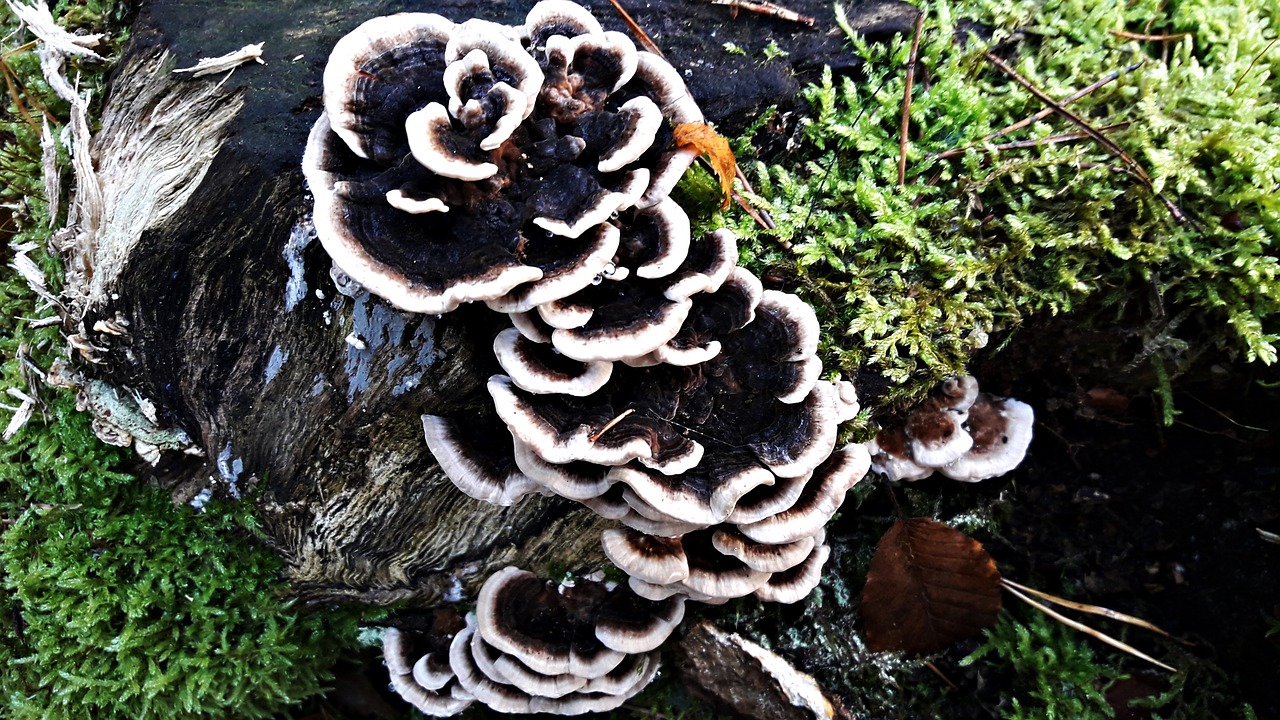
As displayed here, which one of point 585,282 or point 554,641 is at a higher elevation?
point 585,282

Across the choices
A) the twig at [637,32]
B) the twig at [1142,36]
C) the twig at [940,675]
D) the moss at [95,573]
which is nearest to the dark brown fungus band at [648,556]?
the twig at [940,675]

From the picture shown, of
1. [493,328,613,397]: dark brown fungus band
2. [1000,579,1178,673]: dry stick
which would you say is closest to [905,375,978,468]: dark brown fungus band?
[1000,579,1178,673]: dry stick

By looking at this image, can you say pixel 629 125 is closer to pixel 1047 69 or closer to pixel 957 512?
pixel 1047 69

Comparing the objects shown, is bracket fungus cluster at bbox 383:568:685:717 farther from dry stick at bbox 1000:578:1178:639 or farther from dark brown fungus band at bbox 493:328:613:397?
dry stick at bbox 1000:578:1178:639

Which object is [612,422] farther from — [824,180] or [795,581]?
[824,180]

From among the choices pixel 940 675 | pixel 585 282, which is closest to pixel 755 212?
pixel 585 282

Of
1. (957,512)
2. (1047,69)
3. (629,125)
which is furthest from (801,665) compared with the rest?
(1047,69)
